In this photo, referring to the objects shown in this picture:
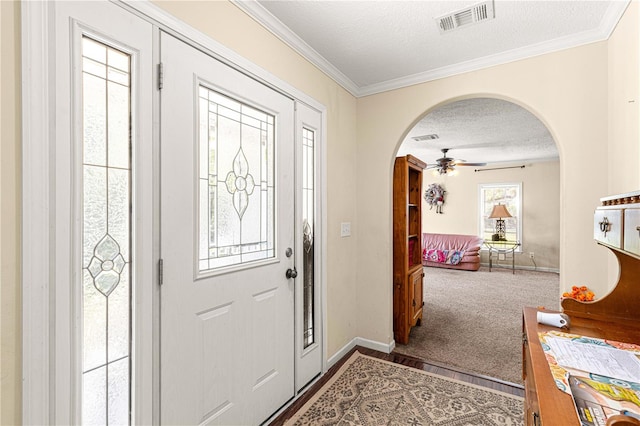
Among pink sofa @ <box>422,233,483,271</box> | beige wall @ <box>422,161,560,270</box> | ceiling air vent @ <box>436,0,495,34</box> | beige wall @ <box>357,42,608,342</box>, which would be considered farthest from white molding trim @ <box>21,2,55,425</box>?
beige wall @ <box>422,161,560,270</box>

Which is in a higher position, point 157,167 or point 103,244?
point 157,167

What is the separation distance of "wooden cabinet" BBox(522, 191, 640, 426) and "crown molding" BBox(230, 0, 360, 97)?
1.96 metres

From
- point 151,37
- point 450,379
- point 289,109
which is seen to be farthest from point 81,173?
point 450,379

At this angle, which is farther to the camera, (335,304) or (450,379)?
(335,304)

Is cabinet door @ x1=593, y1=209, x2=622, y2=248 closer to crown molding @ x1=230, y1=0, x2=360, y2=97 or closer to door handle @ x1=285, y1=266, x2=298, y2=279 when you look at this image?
door handle @ x1=285, y1=266, x2=298, y2=279

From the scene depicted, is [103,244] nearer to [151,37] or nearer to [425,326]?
[151,37]

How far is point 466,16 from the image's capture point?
1.91 meters

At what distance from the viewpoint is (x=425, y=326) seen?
355 centimetres

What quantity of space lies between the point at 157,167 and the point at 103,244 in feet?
1.24

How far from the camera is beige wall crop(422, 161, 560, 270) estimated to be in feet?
22.4

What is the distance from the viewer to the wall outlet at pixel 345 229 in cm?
279

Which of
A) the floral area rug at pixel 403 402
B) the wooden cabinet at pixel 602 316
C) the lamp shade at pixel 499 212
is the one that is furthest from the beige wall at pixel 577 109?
the lamp shade at pixel 499 212

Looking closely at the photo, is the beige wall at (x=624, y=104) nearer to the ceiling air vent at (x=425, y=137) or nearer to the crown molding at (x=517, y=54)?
the crown molding at (x=517, y=54)

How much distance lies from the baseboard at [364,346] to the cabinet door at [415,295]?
42 centimetres
